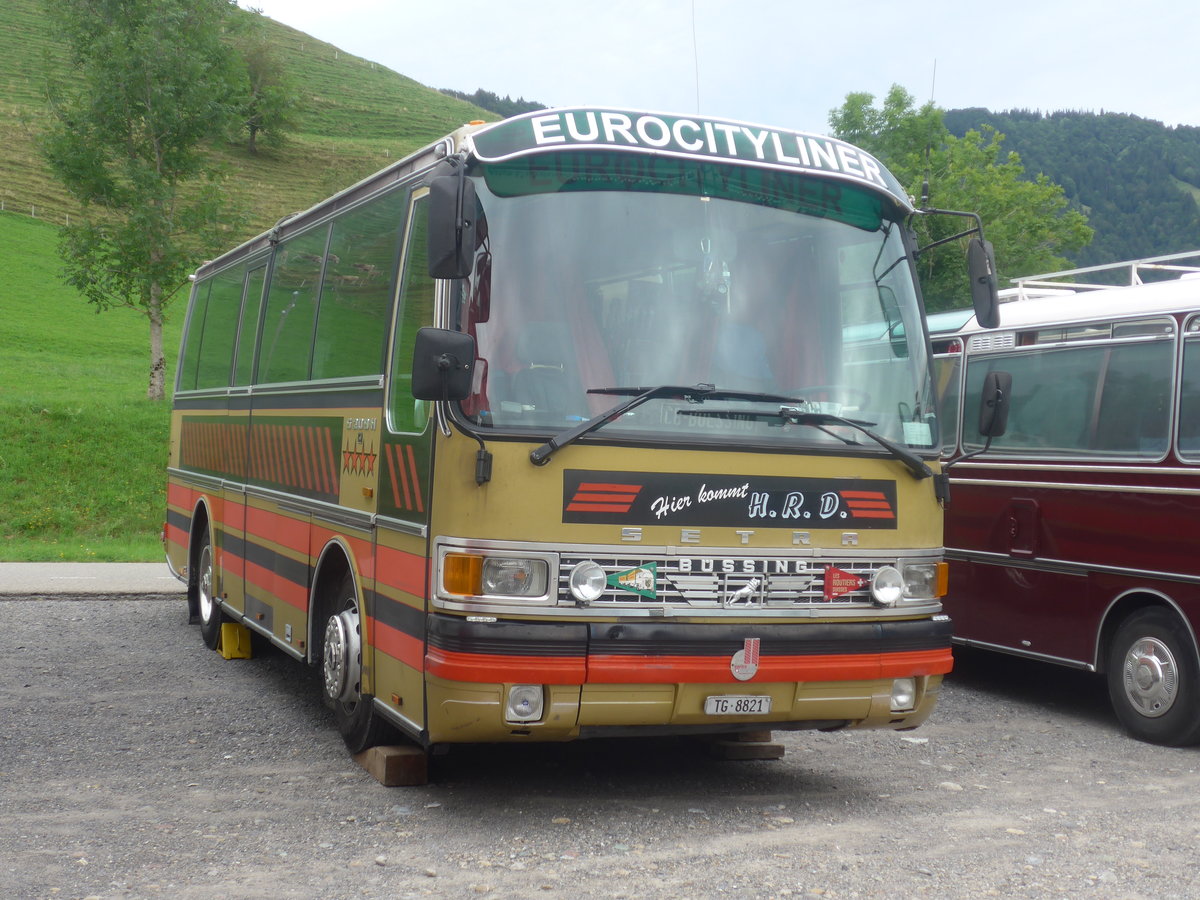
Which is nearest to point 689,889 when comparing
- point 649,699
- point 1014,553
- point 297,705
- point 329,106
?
point 649,699

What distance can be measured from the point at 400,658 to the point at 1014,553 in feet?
16.5

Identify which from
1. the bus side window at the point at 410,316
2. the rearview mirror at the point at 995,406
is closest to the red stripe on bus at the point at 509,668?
the bus side window at the point at 410,316

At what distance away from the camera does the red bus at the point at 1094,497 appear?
27.0 feet

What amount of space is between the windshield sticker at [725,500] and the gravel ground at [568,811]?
1353 millimetres

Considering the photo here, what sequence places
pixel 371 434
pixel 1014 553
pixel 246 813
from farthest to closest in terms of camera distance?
pixel 1014 553
pixel 371 434
pixel 246 813

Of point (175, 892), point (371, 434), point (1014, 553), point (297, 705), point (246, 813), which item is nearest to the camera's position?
point (175, 892)

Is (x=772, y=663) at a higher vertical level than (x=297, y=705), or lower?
higher

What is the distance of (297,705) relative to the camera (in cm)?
877

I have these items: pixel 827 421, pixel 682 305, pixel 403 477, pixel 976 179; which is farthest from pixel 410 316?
pixel 976 179

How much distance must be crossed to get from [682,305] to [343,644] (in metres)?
2.52

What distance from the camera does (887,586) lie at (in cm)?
630

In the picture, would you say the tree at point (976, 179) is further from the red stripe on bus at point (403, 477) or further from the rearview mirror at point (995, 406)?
the red stripe on bus at point (403, 477)

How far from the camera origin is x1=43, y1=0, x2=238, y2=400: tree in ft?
84.2

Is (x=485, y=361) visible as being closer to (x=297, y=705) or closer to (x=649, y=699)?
(x=649, y=699)
